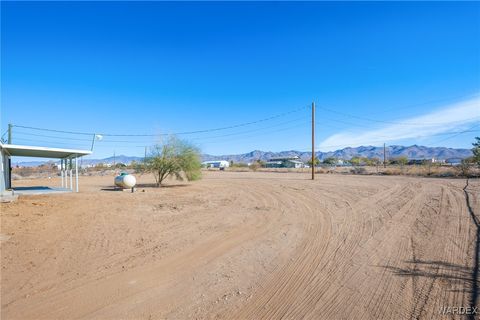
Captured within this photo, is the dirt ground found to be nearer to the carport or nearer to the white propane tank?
the carport

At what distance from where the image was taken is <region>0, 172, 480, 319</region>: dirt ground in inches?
155

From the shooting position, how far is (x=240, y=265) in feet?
18.1

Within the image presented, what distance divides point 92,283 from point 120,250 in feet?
5.74

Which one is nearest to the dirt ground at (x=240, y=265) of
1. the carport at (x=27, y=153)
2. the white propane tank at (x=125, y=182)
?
the carport at (x=27, y=153)

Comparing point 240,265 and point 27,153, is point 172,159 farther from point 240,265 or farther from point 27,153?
point 240,265

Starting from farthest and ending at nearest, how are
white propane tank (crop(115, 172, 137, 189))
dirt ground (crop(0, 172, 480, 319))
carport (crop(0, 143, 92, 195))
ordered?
white propane tank (crop(115, 172, 137, 189))
carport (crop(0, 143, 92, 195))
dirt ground (crop(0, 172, 480, 319))

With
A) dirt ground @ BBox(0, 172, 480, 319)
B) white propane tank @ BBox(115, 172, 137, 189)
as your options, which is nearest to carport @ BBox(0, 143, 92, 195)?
white propane tank @ BBox(115, 172, 137, 189)

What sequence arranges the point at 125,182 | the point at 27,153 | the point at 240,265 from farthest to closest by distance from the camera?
the point at 125,182 < the point at 27,153 < the point at 240,265

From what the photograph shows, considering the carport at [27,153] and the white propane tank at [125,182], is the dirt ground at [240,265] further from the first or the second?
the white propane tank at [125,182]

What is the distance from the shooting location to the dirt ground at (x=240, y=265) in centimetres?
394

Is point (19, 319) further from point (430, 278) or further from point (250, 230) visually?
point (430, 278)

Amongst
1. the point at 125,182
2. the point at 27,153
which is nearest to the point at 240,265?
the point at 125,182

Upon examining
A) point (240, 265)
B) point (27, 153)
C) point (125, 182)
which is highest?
point (27, 153)

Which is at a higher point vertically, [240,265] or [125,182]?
[125,182]
